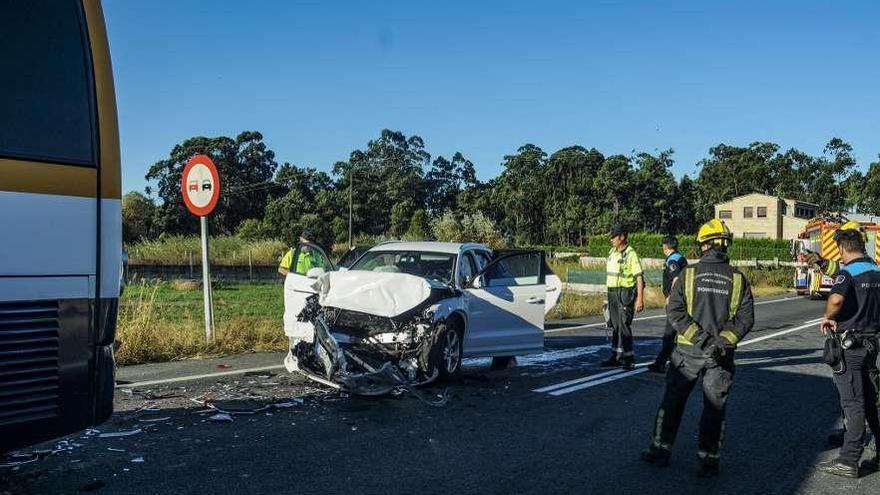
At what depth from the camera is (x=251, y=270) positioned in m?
35.7

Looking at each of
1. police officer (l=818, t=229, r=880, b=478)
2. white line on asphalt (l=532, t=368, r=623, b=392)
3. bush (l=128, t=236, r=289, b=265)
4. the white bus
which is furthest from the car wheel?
bush (l=128, t=236, r=289, b=265)

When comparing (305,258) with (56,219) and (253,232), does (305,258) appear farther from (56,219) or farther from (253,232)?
(253,232)

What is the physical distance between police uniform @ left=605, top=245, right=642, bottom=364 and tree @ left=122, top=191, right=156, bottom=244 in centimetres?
4415

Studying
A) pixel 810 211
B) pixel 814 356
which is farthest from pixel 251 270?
pixel 810 211

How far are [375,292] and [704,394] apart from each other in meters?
3.82

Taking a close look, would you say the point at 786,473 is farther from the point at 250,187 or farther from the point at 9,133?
the point at 250,187

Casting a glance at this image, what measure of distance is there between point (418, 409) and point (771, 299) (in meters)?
23.6

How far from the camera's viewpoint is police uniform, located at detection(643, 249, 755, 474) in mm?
5273

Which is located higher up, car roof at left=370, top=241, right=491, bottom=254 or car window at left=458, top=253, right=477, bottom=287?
car roof at left=370, top=241, right=491, bottom=254

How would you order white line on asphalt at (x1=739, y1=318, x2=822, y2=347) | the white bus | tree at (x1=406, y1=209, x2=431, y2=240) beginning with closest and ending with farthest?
1. the white bus
2. white line on asphalt at (x1=739, y1=318, x2=822, y2=347)
3. tree at (x1=406, y1=209, x2=431, y2=240)

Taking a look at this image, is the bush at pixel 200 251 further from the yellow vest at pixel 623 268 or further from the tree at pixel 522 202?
the tree at pixel 522 202

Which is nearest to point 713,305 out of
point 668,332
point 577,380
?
point 577,380

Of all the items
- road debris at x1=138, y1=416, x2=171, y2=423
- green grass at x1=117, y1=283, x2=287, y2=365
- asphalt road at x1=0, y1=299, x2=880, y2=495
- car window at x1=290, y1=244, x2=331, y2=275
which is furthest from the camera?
car window at x1=290, y1=244, x2=331, y2=275

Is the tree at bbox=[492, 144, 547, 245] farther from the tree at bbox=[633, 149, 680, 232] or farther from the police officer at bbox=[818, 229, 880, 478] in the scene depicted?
the police officer at bbox=[818, 229, 880, 478]
